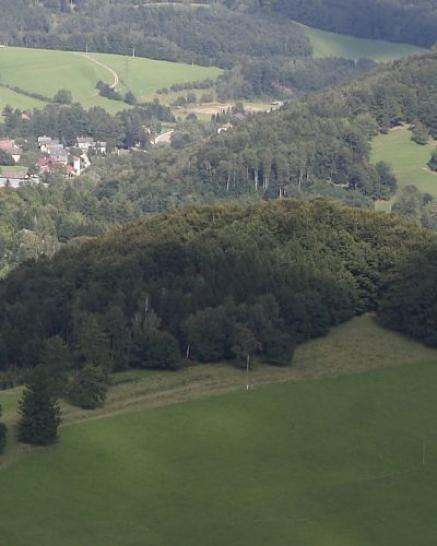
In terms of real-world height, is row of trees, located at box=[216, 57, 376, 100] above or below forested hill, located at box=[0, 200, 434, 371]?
below

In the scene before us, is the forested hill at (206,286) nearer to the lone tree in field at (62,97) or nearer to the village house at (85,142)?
the village house at (85,142)

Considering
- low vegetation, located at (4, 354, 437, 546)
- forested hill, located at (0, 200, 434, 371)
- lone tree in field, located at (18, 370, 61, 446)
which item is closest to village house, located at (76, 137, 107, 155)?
forested hill, located at (0, 200, 434, 371)

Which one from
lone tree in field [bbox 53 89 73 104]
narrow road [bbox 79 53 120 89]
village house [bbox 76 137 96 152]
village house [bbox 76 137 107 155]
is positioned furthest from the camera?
narrow road [bbox 79 53 120 89]

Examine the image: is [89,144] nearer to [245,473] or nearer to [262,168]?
[262,168]

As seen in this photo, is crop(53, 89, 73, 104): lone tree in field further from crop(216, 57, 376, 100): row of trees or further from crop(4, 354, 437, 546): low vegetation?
crop(4, 354, 437, 546): low vegetation

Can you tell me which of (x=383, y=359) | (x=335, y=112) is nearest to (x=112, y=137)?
(x=335, y=112)

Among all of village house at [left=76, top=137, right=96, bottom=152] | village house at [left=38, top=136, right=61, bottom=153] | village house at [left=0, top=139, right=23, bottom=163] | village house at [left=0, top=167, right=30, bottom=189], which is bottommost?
village house at [left=76, top=137, right=96, bottom=152]

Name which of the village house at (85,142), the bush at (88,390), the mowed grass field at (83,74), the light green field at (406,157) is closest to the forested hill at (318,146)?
the light green field at (406,157)
